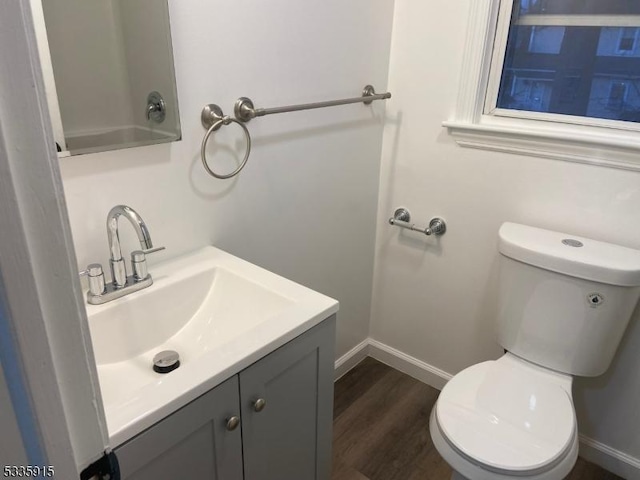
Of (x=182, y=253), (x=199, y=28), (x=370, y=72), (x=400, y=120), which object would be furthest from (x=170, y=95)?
(x=400, y=120)

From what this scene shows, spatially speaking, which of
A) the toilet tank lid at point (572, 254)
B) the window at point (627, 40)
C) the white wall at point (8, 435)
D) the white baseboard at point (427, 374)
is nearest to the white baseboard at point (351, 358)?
the white baseboard at point (427, 374)

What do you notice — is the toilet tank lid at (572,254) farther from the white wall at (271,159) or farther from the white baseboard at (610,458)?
the white baseboard at (610,458)

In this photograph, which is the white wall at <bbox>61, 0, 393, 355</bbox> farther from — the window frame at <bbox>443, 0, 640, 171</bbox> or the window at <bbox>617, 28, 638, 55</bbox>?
the window at <bbox>617, 28, 638, 55</bbox>

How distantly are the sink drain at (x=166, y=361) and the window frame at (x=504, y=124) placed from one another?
1211 mm

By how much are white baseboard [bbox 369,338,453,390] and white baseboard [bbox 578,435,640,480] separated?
0.55 metres

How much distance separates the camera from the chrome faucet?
108cm

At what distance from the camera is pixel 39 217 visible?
37 centimetres

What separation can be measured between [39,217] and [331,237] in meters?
1.51

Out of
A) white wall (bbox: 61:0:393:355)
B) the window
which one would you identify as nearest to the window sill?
the window

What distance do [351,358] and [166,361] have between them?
1.24 meters

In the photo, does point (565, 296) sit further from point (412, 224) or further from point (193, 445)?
point (193, 445)

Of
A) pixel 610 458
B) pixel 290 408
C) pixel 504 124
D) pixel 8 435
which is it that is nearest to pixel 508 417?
pixel 290 408

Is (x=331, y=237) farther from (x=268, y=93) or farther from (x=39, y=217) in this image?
(x=39, y=217)

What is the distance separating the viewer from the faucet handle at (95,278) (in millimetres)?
1083
